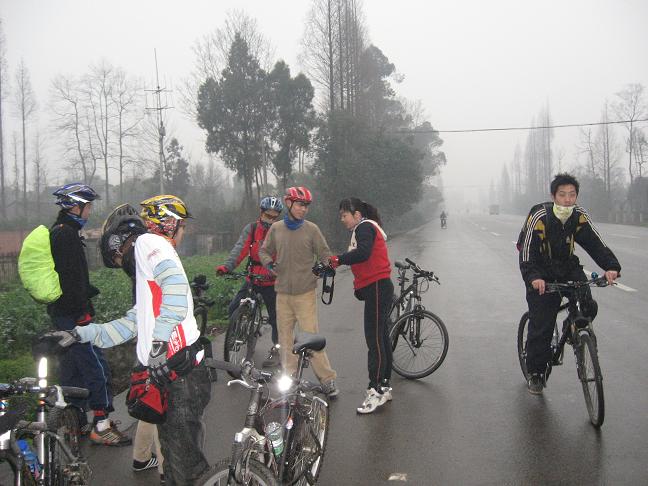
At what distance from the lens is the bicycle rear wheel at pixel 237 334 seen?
641cm

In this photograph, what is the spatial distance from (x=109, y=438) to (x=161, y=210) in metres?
2.41

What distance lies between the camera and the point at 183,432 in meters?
3.01

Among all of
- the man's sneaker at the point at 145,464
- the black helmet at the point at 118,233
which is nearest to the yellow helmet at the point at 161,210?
the black helmet at the point at 118,233

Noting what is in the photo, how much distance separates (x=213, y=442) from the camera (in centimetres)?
462

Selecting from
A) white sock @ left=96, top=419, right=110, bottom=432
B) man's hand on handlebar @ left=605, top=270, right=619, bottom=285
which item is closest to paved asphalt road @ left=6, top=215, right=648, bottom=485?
white sock @ left=96, top=419, right=110, bottom=432

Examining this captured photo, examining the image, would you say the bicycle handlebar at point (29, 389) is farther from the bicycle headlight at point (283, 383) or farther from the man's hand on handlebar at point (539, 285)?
the man's hand on handlebar at point (539, 285)

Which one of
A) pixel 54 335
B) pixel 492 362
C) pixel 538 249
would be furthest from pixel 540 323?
pixel 54 335

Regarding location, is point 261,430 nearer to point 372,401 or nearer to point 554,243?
point 372,401

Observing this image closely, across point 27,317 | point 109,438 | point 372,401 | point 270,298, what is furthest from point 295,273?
point 27,317

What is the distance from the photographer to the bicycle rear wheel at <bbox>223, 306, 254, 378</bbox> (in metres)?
6.41

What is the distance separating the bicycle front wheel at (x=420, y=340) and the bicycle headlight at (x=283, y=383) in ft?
9.84

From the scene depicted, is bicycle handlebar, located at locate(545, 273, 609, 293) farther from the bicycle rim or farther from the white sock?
the white sock

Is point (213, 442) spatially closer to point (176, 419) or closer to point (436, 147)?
point (176, 419)

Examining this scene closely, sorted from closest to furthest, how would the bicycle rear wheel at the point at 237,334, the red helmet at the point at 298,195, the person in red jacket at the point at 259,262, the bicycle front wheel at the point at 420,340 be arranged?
the red helmet at the point at 298,195 → the bicycle front wheel at the point at 420,340 → the bicycle rear wheel at the point at 237,334 → the person in red jacket at the point at 259,262
